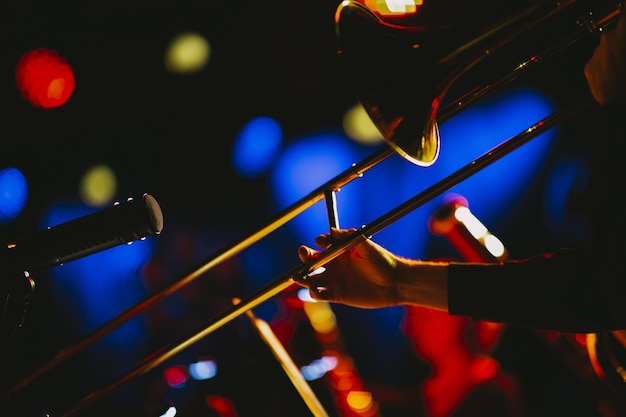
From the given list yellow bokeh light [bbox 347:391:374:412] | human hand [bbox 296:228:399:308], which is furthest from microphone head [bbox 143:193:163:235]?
yellow bokeh light [bbox 347:391:374:412]

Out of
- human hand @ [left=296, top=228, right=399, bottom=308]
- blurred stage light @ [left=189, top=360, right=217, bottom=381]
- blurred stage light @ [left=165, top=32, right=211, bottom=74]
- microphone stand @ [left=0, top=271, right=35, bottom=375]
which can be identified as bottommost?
human hand @ [left=296, top=228, right=399, bottom=308]

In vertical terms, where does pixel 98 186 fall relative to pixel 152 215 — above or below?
above

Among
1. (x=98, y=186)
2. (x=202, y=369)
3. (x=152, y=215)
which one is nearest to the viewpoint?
(x=152, y=215)

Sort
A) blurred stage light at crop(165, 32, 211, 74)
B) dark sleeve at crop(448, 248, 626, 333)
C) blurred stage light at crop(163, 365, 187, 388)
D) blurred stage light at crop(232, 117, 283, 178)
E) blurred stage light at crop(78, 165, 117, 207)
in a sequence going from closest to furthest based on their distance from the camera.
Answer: dark sleeve at crop(448, 248, 626, 333)
blurred stage light at crop(163, 365, 187, 388)
blurred stage light at crop(165, 32, 211, 74)
blurred stage light at crop(232, 117, 283, 178)
blurred stage light at crop(78, 165, 117, 207)

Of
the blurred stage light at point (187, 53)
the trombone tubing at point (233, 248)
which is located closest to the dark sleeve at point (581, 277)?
the trombone tubing at point (233, 248)

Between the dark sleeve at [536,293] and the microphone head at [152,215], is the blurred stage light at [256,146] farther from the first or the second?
the microphone head at [152,215]

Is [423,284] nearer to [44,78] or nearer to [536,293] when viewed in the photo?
[536,293]

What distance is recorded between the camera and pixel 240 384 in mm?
2812

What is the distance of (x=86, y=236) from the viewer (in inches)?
37.7

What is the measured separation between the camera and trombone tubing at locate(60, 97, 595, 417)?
125 cm

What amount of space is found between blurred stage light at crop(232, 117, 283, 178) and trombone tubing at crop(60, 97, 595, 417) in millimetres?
3204

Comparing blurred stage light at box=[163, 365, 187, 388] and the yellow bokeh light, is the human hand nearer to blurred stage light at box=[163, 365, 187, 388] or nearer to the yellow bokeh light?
the yellow bokeh light

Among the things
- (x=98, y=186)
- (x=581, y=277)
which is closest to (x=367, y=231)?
(x=581, y=277)

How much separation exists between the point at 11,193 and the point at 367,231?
4228 millimetres
